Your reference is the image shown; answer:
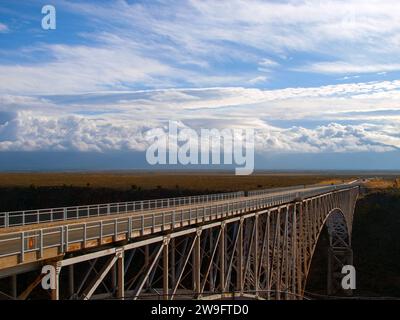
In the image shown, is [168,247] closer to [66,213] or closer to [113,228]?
[66,213]

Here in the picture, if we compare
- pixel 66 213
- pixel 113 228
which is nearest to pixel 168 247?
pixel 66 213

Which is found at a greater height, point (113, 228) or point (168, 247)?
point (113, 228)

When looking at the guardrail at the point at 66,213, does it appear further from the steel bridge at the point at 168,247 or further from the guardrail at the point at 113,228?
the guardrail at the point at 113,228

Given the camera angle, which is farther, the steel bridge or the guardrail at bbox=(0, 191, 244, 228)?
the guardrail at bbox=(0, 191, 244, 228)

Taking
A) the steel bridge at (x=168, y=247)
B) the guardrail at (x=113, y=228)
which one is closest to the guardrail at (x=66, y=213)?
the steel bridge at (x=168, y=247)

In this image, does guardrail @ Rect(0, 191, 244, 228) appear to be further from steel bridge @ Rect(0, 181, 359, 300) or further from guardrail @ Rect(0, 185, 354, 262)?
guardrail @ Rect(0, 185, 354, 262)

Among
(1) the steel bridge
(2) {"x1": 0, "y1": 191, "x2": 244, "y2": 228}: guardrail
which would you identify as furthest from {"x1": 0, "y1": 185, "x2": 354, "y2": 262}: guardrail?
(2) {"x1": 0, "y1": 191, "x2": 244, "y2": 228}: guardrail
